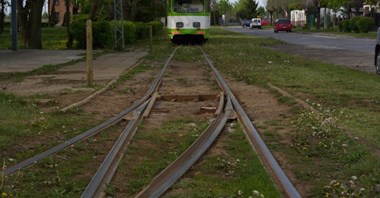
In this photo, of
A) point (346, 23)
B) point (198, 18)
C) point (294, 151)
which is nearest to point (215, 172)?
point (294, 151)

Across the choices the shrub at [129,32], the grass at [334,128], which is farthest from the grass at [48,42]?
the grass at [334,128]

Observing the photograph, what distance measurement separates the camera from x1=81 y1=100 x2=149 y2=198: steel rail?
5405mm

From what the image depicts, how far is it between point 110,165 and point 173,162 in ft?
2.27

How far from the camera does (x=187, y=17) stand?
34.5 metres

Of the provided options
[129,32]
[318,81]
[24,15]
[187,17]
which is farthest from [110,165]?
[129,32]

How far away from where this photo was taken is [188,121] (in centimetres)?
942

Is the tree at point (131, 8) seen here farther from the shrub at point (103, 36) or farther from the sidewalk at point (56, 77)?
the sidewalk at point (56, 77)

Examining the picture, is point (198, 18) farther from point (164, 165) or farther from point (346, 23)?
point (346, 23)

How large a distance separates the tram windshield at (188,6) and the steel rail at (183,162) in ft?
85.7

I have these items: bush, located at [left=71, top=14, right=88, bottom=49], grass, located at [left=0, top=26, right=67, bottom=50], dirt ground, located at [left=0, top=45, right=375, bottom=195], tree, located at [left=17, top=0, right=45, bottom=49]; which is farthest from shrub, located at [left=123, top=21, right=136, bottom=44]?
dirt ground, located at [left=0, top=45, right=375, bottom=195]

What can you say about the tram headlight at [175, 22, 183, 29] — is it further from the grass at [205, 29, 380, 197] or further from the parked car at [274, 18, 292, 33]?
the parked car at [274, 18, 292, 33]

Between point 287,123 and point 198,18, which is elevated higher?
point 198,18

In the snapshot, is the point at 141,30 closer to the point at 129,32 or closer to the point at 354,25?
the point at 129,32

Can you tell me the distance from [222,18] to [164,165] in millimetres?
149048
